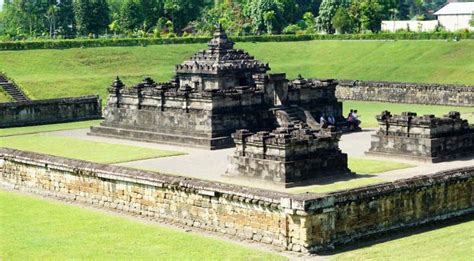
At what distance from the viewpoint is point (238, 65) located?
47.1 m

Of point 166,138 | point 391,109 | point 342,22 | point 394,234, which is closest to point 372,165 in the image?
point 394,234

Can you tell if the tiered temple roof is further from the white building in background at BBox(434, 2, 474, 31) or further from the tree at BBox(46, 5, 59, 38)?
the white building in background at BBox(434, 2, 474, 31)

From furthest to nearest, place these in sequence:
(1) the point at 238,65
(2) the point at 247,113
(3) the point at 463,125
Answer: (1) the point at 238,65 < (2) the point at 247,113 < (3) the point at 463,125

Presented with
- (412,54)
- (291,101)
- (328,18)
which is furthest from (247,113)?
(328,18)

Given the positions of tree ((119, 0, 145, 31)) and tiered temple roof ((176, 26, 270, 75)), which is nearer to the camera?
tiered temple roof ((176, 26, 270, 75))

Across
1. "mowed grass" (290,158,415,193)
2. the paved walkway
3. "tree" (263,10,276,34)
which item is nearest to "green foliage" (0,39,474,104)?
the paved walkway

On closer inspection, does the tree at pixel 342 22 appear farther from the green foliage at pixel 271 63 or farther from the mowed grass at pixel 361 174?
the mowed grass at pixel 361 174

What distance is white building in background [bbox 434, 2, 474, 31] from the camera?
402ft

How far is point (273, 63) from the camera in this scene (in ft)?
253

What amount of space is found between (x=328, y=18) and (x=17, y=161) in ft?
284

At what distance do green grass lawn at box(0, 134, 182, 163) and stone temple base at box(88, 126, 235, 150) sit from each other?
213 cm

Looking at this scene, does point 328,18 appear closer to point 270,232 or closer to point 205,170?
point 205,170

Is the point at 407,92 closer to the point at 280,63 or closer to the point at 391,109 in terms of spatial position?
the point at 391,109

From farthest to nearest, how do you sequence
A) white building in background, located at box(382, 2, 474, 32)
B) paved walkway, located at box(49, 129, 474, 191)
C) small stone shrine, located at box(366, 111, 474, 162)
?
white building in background, located at box(382, 2, 474, 32), small stone shrine, located at box(366, 111, 474, 162), paved walkway, located at box(49, 129, 474, 191)
